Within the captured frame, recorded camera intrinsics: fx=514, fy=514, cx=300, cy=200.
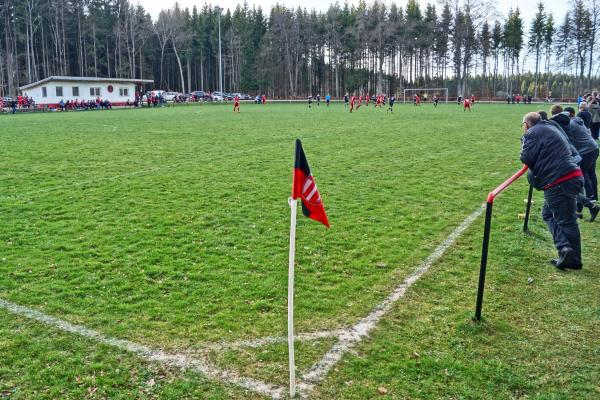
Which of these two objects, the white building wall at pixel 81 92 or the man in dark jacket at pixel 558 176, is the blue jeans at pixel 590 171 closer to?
the man in dark jacket at pixel 558 176

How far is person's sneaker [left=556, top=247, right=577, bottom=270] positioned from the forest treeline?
82305 millimetres

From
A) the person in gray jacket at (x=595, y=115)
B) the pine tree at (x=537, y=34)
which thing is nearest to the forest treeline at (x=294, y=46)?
the pine tree at (x=537, y=34)

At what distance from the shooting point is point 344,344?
497cm

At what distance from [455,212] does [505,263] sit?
2.74m

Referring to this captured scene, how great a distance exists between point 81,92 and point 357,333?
195 ft

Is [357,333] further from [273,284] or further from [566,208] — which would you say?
[566,208]

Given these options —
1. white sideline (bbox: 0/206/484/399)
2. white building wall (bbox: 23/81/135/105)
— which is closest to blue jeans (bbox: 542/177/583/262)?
white sideline (bbox: 0/206/484/399)

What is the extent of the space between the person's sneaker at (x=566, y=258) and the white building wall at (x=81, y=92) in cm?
5831

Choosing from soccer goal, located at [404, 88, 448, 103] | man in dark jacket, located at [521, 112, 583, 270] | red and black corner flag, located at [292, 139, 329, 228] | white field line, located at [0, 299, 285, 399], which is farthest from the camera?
soccer goal, located at [404, 88, 448, 103]

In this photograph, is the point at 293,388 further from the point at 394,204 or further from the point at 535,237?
the point at 394,204

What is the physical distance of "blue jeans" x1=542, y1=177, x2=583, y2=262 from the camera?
672cm

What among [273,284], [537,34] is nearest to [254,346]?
[273,284]

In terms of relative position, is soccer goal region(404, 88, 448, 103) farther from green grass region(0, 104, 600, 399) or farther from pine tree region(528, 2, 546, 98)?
green grass region(0, 104, 600, 399)

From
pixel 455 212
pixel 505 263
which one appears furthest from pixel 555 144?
pixel 455 212
